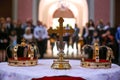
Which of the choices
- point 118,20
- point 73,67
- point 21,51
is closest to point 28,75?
point 73,67

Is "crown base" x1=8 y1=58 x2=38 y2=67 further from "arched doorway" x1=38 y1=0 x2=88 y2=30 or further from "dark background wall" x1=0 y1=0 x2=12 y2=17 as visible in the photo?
"arched doorway" x1=38 y1=0 x2=88 y2=30

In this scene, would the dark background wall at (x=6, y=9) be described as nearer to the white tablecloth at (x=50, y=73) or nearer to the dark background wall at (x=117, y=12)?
the dark background wall at (x=117, y=12)

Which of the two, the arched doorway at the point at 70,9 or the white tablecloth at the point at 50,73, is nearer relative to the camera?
the white tablecloth at the point at 50,73

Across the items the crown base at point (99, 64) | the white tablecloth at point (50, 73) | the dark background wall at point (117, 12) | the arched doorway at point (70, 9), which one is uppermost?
the arched doorway at point (70, 9)

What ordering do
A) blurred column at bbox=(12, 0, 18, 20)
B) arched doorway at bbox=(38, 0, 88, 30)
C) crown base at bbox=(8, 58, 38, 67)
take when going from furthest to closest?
arched doorway at bbox=(38, 0, 88, 30), blurred column at bbox=(12, 0, 18, 20), crown base at bbox=(8, 58, 38, 67)

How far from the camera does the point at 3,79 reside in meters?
4.50

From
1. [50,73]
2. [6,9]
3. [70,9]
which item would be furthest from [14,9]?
[50,73]

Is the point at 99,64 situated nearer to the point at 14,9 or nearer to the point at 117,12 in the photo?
the point at 117,12

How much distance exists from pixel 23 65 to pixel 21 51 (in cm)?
504

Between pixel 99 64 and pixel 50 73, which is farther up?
pixel 99 64

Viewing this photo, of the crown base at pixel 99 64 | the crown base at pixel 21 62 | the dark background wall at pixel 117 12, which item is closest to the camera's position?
the crown base at pixel 99 64

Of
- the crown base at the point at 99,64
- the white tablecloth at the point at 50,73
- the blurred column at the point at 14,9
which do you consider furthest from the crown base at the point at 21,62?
the blurred column at the point at 14,9

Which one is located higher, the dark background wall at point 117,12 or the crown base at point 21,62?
the dark background wall at point 117,12

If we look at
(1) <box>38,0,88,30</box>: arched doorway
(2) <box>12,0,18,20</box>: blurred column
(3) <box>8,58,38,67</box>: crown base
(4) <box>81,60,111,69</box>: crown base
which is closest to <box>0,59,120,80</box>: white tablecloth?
(4) <box>81,60,111,69</box>: crown base
